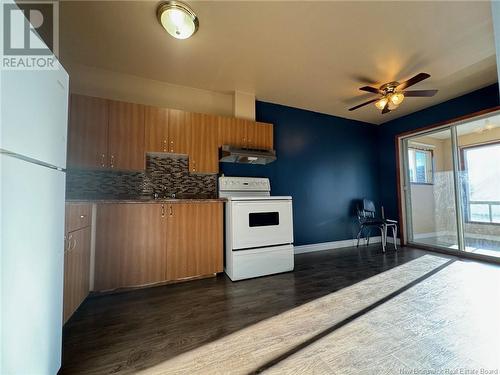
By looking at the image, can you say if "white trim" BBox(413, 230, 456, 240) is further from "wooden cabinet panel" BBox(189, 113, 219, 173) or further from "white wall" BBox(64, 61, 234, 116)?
"white wall" BBox(64, 61, 234, 116)

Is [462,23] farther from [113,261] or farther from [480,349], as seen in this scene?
[113,261]

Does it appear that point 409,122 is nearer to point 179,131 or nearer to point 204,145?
point 204,145

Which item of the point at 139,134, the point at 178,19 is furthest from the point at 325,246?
the point at 178,19

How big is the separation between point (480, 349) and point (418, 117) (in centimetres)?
398

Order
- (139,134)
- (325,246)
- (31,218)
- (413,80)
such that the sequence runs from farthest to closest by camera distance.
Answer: (325,246) < (139,134) < (413,80) < (31,218)

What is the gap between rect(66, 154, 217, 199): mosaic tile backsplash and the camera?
95.3 inches

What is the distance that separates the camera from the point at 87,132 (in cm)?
228

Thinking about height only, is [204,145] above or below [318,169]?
above

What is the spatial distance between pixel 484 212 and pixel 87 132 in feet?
18.3

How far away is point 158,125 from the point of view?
8.48 ft

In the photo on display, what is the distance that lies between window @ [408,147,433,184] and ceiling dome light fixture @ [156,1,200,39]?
4435mm

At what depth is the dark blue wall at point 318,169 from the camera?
3601mm

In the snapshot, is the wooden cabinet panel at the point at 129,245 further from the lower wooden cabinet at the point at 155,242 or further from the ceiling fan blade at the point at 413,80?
the ceiling fan blade at the point at 413,80

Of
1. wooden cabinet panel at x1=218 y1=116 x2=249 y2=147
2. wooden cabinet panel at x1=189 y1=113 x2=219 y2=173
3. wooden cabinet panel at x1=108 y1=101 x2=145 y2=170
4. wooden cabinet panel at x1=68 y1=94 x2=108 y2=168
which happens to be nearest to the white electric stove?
wooden cabinet panel at x1=189 y1=113 x2=219 y2=173
